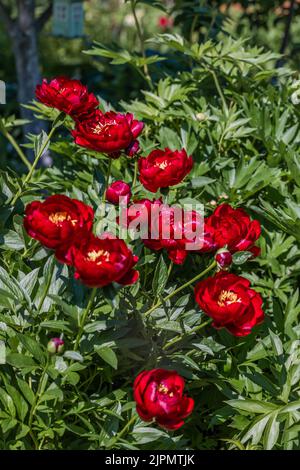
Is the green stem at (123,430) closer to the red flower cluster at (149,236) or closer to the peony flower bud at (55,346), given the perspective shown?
the red flower cluster at (149,236)

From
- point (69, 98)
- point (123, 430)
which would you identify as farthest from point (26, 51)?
point (123, 430)

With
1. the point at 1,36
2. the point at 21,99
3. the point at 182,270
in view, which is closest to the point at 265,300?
the point at 182,270

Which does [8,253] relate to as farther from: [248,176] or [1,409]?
[248,176]

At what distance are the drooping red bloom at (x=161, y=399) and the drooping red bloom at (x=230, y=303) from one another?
0.45 feet

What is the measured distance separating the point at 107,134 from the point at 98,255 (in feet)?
1.13

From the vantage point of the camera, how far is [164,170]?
1.56 meters

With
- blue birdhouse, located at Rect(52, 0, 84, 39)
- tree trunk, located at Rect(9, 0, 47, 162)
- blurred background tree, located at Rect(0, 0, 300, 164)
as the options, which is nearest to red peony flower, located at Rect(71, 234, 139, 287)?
blurred background tree, located at Rect(0, 0, 300, 164)

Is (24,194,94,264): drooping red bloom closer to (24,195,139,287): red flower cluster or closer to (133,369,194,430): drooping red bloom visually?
(24,195,139,287): red flower cluster

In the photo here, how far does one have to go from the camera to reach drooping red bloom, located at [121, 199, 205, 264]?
149 cm

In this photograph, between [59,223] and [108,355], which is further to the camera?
[108,355]

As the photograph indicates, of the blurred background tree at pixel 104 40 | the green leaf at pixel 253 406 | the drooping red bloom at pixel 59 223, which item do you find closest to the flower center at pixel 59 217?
the drooping red bloom at pixel 59 223

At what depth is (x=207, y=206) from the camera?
78.7 inches

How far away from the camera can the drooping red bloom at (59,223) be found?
130cm

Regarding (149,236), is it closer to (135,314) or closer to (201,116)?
(135,314)
